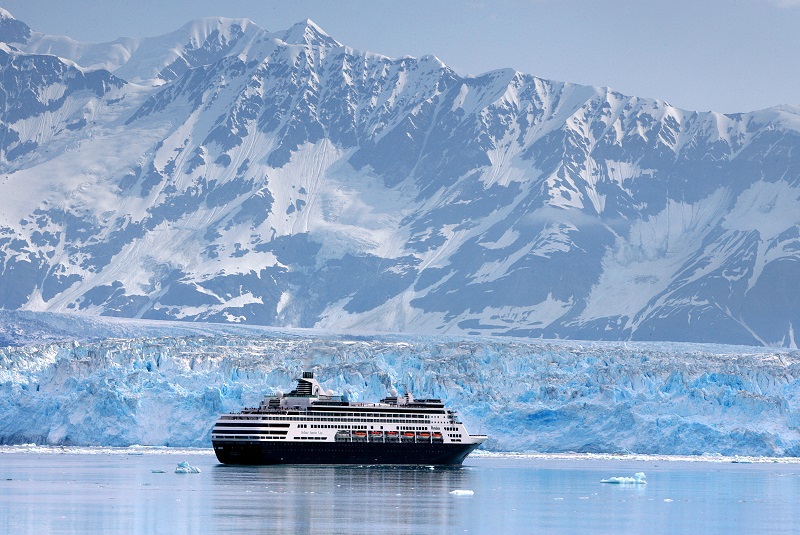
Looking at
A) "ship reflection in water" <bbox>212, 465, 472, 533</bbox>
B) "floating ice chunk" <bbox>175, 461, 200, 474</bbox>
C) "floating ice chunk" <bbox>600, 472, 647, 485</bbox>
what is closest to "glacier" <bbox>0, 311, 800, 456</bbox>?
"ship reflection in water" <bbox>212, 465, 472, 533</bbox>

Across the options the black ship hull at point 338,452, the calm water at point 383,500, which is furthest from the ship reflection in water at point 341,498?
the black ship hull at point 338,452

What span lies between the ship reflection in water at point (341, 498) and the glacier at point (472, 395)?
17204mm

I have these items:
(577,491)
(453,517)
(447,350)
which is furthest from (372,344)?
(453,517)

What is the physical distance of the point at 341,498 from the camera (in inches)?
2849

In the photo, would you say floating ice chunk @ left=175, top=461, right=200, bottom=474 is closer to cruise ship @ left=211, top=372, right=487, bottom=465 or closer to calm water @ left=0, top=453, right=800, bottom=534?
calm water @ left=0, top=453, right=800, bottom=534

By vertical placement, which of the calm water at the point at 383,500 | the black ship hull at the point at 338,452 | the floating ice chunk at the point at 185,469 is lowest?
the calm water at the point at 383,500

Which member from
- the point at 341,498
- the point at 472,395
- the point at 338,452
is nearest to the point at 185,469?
the point at 338,452

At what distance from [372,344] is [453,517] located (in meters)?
77.4

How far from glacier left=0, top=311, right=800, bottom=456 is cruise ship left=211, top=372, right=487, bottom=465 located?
1343cm

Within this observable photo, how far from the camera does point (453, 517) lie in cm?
6519

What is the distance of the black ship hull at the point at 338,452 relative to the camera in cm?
9600

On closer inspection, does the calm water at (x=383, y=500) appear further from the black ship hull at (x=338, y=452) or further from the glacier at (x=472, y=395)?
the glacier at (x=472, y=395)

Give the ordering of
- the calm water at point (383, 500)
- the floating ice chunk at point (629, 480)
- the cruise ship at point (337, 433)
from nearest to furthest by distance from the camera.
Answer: the calm water at point (383, 500) < the floating ice chunk at point (629, 480) < the cruise ship at point (337, 433)

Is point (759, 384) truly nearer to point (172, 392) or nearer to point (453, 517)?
point (172, 392)
